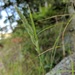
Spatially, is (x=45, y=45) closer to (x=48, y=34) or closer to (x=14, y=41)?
(x=48, y=34)

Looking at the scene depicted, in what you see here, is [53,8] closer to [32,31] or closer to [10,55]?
[10,55]

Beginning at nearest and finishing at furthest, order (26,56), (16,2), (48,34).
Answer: (26,56)
(48,34)
(16,2)

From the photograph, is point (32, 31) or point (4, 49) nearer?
point (32, 31)

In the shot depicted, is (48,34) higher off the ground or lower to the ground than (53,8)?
lower

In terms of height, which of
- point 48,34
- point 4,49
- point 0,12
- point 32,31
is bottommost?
point 4,49

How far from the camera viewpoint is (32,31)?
90 centimetres

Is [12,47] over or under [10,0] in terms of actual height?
under

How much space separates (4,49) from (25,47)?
20.7 inches

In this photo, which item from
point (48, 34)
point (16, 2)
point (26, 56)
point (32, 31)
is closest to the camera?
point (32, 31)

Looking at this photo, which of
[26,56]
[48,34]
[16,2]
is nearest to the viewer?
[26,56]

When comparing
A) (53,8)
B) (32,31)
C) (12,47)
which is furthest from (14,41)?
(32,31)

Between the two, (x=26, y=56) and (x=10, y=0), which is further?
(x=10, y=0)

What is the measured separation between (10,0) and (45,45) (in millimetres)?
1046

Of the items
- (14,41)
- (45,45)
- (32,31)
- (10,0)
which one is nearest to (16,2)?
(10,0)
